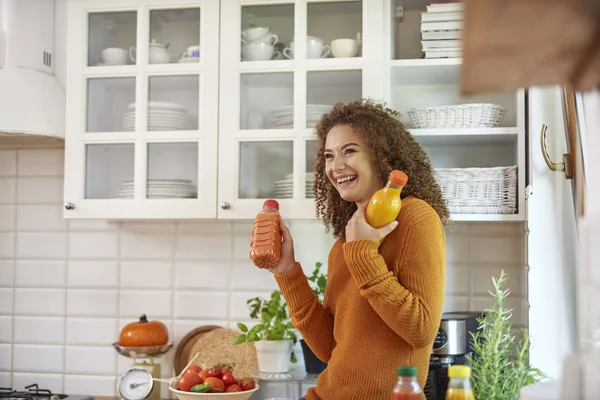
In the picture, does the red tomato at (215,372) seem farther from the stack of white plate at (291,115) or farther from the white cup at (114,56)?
the white cup at (114,56)

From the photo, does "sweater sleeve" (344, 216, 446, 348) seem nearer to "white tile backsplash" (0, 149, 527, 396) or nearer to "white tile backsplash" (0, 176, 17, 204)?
"white tile backsplash" (0, 149, 527, 396)

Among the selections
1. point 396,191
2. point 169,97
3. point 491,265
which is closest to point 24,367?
point 169,97

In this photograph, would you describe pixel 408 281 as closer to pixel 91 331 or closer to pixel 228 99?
pixel 228 99

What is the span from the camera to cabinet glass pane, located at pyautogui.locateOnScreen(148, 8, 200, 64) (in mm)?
2617

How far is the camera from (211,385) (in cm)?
242

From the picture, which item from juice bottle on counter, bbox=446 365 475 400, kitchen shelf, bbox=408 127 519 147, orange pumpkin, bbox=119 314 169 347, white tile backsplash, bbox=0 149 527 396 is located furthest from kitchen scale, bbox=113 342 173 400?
juice bottle on counter, bbox=446 365 475 400

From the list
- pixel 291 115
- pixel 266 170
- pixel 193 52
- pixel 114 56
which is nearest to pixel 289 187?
pixel 266 170

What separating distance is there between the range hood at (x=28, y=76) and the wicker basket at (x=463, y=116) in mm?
1318

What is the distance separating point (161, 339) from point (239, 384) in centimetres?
40

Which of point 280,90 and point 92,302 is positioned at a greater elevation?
point 280,90

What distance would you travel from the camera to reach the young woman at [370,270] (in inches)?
66.4

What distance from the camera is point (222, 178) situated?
2.54 meters

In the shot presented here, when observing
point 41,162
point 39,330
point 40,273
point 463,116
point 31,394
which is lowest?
point 31,394

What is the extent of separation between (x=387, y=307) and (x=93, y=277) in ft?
5.45
